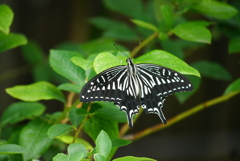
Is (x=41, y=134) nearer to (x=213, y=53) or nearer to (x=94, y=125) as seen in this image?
(x=94, y=125)

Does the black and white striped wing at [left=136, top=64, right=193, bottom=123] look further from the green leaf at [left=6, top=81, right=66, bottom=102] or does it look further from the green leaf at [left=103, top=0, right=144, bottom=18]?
the green leaf at [left=103, top=0, right=144, bottom=18]

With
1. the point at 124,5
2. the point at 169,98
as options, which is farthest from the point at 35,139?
the point at 169,98

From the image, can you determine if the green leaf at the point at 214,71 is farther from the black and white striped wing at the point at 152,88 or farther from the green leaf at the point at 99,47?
the black and white striped wing at the point at 152,88

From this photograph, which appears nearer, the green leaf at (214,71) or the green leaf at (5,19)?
the green leaf at (5,19)

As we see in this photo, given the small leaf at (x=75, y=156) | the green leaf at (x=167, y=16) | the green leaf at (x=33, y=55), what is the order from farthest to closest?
1. the green leaf at (x=33, y=55)
2. the green leaf at (x=167, y=16)
3. the small leaf at (x=75, y=156)

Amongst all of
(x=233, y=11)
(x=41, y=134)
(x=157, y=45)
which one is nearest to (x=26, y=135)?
(x=41, y=134)

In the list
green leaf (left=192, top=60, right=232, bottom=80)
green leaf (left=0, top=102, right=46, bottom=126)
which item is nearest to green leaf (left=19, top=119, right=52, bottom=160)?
green leaf (left=0, top=102, right=46, bottom=126)

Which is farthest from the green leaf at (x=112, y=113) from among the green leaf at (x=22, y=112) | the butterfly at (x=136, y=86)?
the green leaf at (x=22, y=112)
